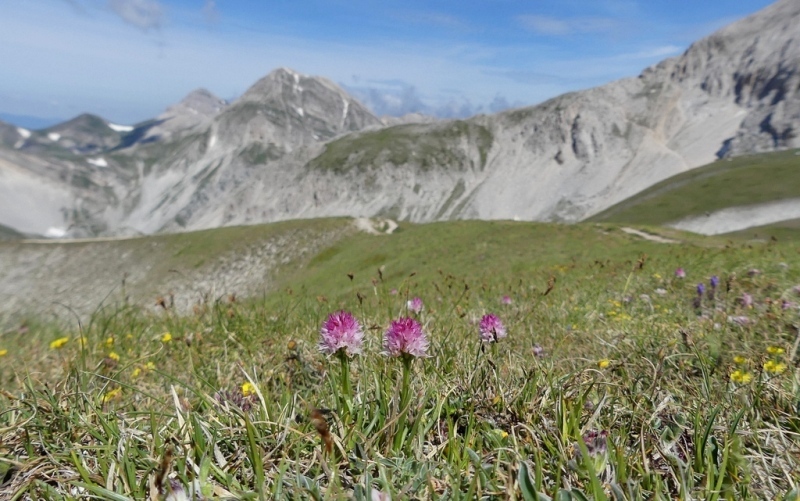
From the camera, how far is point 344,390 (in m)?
2.90

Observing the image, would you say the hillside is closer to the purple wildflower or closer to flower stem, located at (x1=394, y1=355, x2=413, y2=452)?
the purple wildflower

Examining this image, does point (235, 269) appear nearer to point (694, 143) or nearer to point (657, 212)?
point (657, 212)

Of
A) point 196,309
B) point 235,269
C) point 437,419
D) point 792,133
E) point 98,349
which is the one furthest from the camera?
point 792,133

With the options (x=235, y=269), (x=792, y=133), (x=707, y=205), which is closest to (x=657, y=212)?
(x=707, y=205)

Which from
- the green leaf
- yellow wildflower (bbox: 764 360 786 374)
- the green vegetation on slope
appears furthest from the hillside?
the green leaf

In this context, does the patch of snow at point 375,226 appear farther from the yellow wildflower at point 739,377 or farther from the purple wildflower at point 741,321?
the yellow wildflower at point 739,377

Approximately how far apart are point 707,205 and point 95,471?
151 m

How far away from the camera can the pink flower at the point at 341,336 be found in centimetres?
288

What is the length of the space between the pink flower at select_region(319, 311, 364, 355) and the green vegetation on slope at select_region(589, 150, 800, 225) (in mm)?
137826

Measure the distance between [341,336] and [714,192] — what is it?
158384mm

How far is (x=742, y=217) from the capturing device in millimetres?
116875

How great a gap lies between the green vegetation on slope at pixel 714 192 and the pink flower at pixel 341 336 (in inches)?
5426

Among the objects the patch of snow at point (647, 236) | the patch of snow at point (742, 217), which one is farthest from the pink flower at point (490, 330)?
the patch of snow at point (742, 217)

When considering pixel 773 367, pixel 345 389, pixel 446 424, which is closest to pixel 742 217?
pixel 773 367
